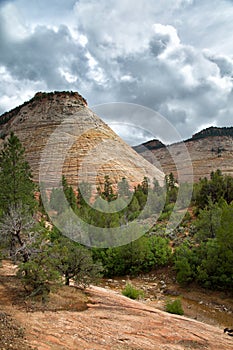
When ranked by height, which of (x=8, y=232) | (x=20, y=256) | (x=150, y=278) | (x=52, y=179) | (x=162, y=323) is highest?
(x=52, y=179)

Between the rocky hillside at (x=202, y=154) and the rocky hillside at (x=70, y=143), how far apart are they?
1743cm

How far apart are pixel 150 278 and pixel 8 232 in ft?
49.6

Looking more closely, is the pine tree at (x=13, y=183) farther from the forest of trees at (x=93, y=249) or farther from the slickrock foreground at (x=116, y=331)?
the slickrock foreground at (x=116, y=331)

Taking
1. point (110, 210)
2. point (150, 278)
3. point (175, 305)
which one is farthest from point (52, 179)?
point (175, 305)

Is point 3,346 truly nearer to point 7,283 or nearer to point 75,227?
point 7,283

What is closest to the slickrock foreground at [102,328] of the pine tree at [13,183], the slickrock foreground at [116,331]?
the slickrock foreground at [116,331]

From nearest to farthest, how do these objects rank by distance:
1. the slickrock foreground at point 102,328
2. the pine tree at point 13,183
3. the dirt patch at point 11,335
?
the dirt patch at point 11,335 → the slickrock foreground at point 102,328 → the pine tree at point 13,183

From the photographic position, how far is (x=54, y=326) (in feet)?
27.0

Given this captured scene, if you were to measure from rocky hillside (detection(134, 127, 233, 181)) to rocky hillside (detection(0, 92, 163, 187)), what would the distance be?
17.4m

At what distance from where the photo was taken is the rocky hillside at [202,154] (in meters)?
95.5

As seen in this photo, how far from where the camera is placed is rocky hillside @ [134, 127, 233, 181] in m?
95.5

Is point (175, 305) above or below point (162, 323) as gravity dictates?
below

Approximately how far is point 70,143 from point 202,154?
201 ft

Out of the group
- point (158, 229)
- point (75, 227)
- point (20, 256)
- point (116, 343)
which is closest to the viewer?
point (116, 343)
